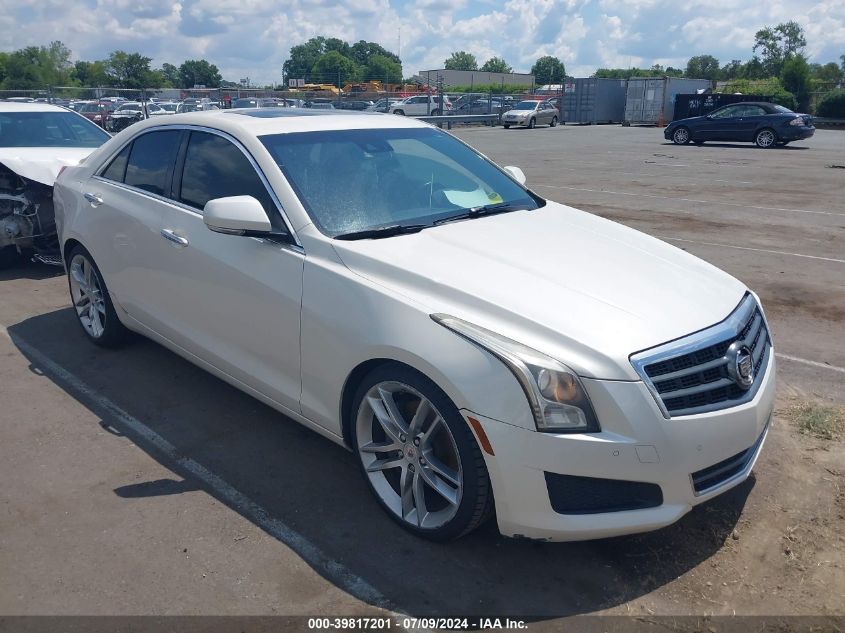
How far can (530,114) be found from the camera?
132ft

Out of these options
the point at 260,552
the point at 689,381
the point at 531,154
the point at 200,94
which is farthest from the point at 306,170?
the point at 200,94

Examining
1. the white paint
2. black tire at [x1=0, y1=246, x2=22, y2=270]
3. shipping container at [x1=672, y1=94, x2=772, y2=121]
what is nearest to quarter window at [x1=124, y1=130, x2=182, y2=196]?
black tire at [x1=0, y1=246, x2=22, y2=270]

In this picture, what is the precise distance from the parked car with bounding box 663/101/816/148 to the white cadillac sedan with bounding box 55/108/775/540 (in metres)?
24.6

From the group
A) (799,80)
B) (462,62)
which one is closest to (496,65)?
(462,62)

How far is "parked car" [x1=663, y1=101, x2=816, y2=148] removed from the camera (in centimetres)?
2588

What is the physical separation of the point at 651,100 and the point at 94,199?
43139 mm

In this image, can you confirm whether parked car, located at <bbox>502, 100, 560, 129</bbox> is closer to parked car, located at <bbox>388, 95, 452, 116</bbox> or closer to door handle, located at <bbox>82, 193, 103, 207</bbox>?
parked car, located at <bbox>388, 95, 452, 116</bbox>

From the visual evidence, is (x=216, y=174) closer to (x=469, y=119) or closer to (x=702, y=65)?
(x=469, y=119)

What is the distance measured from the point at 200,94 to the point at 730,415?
1402 inches

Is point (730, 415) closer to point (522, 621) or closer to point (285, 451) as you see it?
point (522, 621)

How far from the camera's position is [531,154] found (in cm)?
2438

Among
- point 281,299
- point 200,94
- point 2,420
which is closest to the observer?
point 281,299

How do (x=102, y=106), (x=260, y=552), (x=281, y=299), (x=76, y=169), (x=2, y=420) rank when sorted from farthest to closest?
(x=102, y=106) → (x=76, y=169) → (x=2, y=420) → (x=281, y=299) → (x=260, y=552)

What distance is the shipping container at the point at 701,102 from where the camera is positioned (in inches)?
1499
